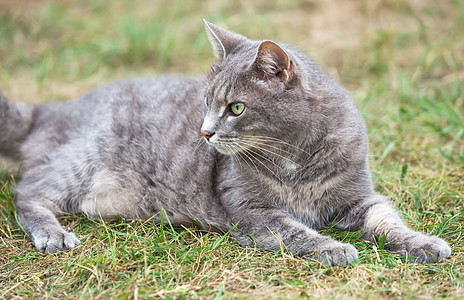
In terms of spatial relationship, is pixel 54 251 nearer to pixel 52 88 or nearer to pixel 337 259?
pixel 337 259

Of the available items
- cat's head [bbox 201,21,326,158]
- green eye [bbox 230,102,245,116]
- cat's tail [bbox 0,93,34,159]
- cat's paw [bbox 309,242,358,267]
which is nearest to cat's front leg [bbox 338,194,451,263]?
cat's paw [bbox 309,242,358,267]

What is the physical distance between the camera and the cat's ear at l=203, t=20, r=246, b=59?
9.22 feet

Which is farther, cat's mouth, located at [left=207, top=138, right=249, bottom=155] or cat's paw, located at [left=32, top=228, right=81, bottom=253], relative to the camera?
cat's paw, located at [left=32, top=228, right=81, bottom=253]

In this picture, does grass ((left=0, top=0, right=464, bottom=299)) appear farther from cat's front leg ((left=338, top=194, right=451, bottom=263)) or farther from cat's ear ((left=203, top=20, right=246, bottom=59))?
cat's ear ((left=203, top=20, right=246, bottom=59))

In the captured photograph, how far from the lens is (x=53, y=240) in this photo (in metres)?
2.72

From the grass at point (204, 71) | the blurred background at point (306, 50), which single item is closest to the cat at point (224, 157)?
the grass at point (204, 71)

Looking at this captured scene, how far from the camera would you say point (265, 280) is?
2297 millimetres

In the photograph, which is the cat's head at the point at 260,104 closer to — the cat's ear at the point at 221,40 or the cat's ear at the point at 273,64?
the cat's ear at the point at 273,64

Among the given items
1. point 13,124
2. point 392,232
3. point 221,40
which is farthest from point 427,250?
point 13,124

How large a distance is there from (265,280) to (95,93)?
1912mm

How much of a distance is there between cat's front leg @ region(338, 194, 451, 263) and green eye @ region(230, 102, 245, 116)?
87cm

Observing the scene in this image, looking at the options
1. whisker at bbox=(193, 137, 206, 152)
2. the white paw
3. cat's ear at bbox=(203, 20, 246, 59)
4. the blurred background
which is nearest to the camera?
the white paw

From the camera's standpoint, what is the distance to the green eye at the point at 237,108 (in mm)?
2523

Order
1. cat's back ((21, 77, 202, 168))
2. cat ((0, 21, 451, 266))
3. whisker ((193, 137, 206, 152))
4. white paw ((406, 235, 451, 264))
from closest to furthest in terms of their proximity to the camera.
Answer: white paw ((406, 235, 451, 264)) → cat ((0, 21, 451, 266)) → whisker ((193, 137, 206, 152)) → cat's back ((21, 77, 202, 168))
